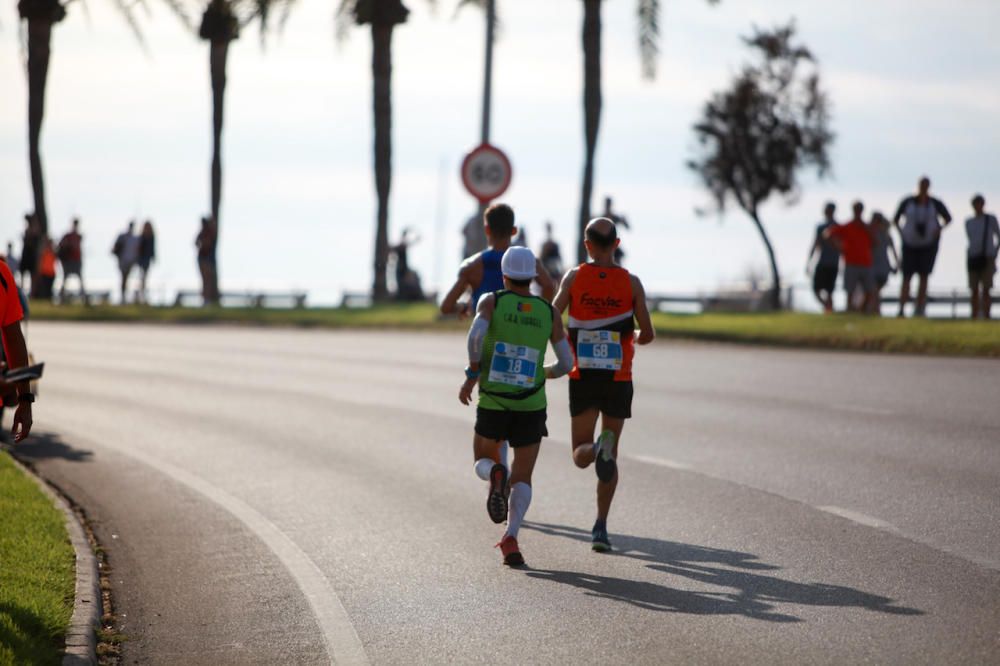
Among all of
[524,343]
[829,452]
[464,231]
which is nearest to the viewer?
[524,343]

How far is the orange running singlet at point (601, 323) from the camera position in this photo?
9773 mm

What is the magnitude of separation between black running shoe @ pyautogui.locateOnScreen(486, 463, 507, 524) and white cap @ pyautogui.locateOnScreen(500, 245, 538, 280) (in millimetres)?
1059

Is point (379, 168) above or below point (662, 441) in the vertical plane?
above

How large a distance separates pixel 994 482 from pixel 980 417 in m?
4.01

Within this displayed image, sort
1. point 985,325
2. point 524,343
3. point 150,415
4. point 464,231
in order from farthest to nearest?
point 464,231 → point 985,325 → point 150,415 → point 524,343

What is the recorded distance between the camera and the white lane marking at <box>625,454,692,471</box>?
1334 cm

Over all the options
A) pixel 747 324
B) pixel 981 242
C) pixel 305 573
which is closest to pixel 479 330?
pixel 305 573

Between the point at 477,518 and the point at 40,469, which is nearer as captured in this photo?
the point at 477,518

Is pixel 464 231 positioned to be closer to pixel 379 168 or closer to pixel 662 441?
pixel 379 168

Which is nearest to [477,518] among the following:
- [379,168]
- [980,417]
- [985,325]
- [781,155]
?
[980,417]

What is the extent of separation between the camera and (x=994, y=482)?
11.8 m

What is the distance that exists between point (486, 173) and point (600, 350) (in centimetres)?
1693

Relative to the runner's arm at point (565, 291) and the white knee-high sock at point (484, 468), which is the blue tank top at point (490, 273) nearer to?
the runner's arm at point (565, 291)

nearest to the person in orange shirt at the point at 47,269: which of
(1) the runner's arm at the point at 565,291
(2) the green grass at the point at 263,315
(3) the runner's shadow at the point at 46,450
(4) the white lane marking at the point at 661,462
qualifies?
(2) the green grass at the point at 263,315
